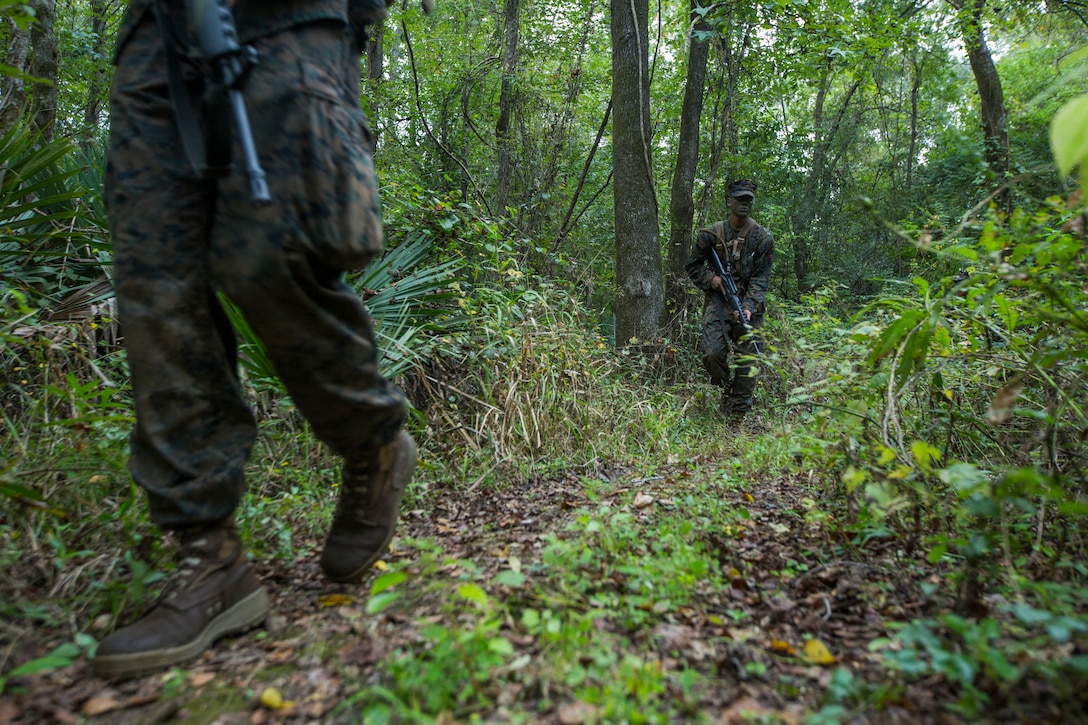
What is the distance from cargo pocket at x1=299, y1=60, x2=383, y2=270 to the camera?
1.45 m

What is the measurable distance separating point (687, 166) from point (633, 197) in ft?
6.50

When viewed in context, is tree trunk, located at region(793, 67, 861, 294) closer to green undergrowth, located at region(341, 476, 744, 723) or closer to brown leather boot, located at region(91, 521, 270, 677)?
green undergrowth, located at region(341, 476, 744, 723)

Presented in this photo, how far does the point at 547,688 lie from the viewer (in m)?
1.23

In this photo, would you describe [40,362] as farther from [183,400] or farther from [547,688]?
[547,688]

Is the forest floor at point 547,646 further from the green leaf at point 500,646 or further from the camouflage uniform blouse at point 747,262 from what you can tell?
the camouflage uniform blouse at point 747,262

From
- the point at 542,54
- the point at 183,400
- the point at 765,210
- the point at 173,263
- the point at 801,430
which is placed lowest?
the point at 801,430

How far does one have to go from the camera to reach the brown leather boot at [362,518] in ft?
5.49

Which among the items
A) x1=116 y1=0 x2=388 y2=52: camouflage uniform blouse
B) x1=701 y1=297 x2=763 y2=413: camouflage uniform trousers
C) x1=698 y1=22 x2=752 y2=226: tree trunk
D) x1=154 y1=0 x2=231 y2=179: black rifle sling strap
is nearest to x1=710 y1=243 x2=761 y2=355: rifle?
x1=701 y1=297 x2=763 y2=413: camouflage uniform trousers

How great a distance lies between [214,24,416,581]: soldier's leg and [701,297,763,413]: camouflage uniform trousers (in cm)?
414

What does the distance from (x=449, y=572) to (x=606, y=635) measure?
0.57m

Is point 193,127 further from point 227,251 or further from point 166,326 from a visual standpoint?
point 166,326

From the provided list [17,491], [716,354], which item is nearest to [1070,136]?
[17,491]

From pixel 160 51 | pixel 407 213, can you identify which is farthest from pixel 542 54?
pixel 160 51

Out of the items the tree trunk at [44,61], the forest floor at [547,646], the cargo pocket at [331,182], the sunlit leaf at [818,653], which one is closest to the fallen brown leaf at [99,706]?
the forest floor at [547,646]
